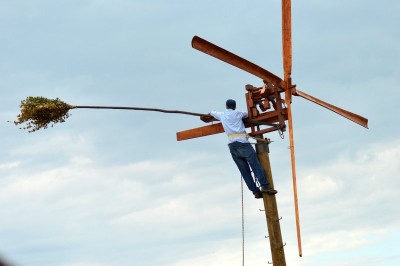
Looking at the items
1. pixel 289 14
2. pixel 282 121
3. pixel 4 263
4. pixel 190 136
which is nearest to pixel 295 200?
pixel 282 121

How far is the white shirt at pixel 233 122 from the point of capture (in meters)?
10.3

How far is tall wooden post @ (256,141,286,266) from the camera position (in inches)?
403

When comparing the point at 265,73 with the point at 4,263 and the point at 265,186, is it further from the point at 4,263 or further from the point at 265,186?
the point at 4,263

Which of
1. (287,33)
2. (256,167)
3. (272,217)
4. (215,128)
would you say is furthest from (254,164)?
(287,33)

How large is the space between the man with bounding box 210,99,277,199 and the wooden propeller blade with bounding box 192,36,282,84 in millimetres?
799

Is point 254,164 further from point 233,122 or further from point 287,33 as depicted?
point 287,33

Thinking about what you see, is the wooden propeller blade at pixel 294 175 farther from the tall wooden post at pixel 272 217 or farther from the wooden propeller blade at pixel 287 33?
the wooden propeller blade at pixel 287 33

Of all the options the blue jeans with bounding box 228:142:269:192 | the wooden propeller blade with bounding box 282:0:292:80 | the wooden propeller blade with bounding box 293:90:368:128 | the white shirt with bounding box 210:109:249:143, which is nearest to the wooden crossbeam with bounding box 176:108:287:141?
the white shirt with bounding box 210:109:249:143

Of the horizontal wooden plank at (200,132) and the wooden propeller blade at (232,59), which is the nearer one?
the wooden propeller blade at (232,59)

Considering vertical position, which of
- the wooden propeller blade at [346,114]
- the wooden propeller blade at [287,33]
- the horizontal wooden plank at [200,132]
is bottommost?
the horizontal wooden plank at [200,132]

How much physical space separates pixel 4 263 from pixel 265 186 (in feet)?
32.0

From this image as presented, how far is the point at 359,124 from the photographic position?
12.4 metres

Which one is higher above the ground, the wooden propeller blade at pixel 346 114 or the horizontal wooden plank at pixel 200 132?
the wooden propeller blade at pixel 346 114

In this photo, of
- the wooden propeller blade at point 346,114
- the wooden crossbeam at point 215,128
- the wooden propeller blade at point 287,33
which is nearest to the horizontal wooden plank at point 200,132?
the wooden crossbeam at point 215,128
